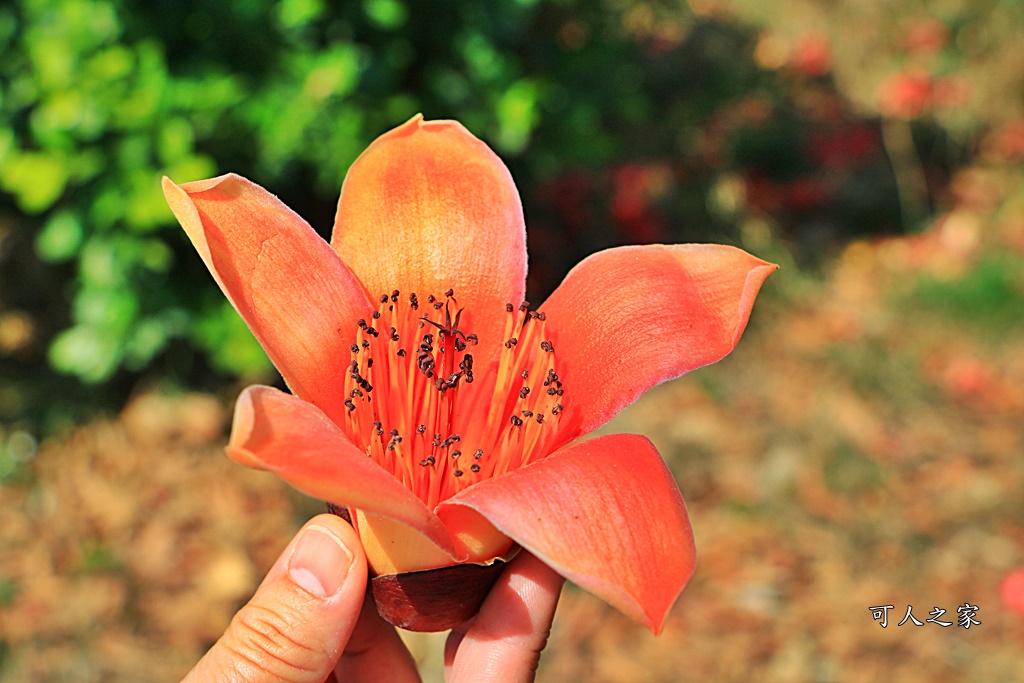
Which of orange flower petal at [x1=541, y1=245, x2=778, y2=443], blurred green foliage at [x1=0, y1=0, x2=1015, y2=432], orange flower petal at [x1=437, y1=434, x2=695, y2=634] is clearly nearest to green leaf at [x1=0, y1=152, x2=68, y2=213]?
blurred green foliage at [x1=0, y1=0, x2=1015, y2=432]

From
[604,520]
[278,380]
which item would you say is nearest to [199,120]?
[278,380]

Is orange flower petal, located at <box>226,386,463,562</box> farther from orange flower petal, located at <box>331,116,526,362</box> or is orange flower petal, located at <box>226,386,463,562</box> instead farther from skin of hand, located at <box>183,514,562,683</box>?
orange flower petal, located at <box>331,116,526,362</box>

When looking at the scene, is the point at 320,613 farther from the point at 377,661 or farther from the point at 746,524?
the point at 746,524

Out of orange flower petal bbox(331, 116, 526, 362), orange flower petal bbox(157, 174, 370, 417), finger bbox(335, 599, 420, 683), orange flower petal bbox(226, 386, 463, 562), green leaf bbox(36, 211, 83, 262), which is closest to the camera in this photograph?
orange flower petal bbox(226, 386, 463, 562)

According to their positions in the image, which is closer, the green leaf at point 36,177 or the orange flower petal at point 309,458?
the orange flower petal at point 309,458

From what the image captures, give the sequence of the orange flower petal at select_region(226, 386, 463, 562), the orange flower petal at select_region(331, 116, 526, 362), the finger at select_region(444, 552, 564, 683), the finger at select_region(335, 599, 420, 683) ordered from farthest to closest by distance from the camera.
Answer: the finger at select_region(335, 599, 420, 683) → the orange flower petal at select_region(331, 116, 526, 362) → the finger at select_region(444, 552, 564, 683) → the orange flower petal at select_region(226, 386, 463, 562)

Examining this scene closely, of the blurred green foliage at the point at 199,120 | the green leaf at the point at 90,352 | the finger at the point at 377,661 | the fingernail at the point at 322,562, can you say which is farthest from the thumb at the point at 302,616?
the green leaf at the point at 90,352

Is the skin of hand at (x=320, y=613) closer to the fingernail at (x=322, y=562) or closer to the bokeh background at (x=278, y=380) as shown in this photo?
the fingernail at (x=322, y=562)

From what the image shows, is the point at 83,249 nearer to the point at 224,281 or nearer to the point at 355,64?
the point at 355,64
